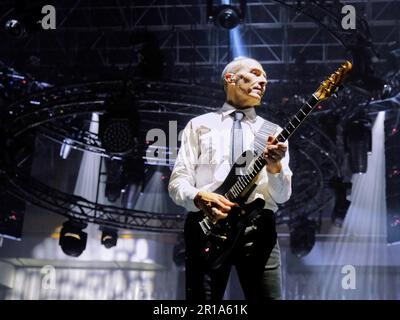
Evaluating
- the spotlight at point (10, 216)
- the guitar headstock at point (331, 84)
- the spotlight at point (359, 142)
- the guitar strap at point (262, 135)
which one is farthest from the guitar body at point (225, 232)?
the spotlight at point (10, 216)

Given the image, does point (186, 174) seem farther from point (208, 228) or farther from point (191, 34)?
point (191, 34)

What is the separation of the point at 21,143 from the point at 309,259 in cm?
842

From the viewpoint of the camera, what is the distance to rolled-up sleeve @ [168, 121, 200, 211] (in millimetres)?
3094

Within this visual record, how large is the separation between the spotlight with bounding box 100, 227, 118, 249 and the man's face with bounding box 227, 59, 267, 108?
1057 centimetres

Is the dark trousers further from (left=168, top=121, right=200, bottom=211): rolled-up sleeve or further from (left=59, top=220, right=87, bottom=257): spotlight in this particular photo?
(left=59, top=220, right=87, bottom=257): spotlight

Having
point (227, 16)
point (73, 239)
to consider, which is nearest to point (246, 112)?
point (227, 16)

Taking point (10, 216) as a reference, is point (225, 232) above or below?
below

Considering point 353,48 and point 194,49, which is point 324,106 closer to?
point 353,48

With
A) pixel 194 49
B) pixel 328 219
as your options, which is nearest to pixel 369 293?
pixel 328 219

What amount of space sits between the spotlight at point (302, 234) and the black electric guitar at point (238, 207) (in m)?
9.60

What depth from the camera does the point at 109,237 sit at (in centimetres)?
1354

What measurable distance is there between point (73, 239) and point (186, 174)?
943 centimetres

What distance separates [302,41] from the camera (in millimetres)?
10664

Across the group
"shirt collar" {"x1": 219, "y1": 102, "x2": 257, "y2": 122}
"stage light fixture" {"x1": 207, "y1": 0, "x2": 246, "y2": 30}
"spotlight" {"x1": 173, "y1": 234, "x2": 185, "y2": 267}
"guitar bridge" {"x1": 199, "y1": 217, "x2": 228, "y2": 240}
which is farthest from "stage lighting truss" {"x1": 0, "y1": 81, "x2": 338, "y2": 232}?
"guitar bridge" {"x1": 199, "y1": 217, "x2": 228, "y2": 240}
